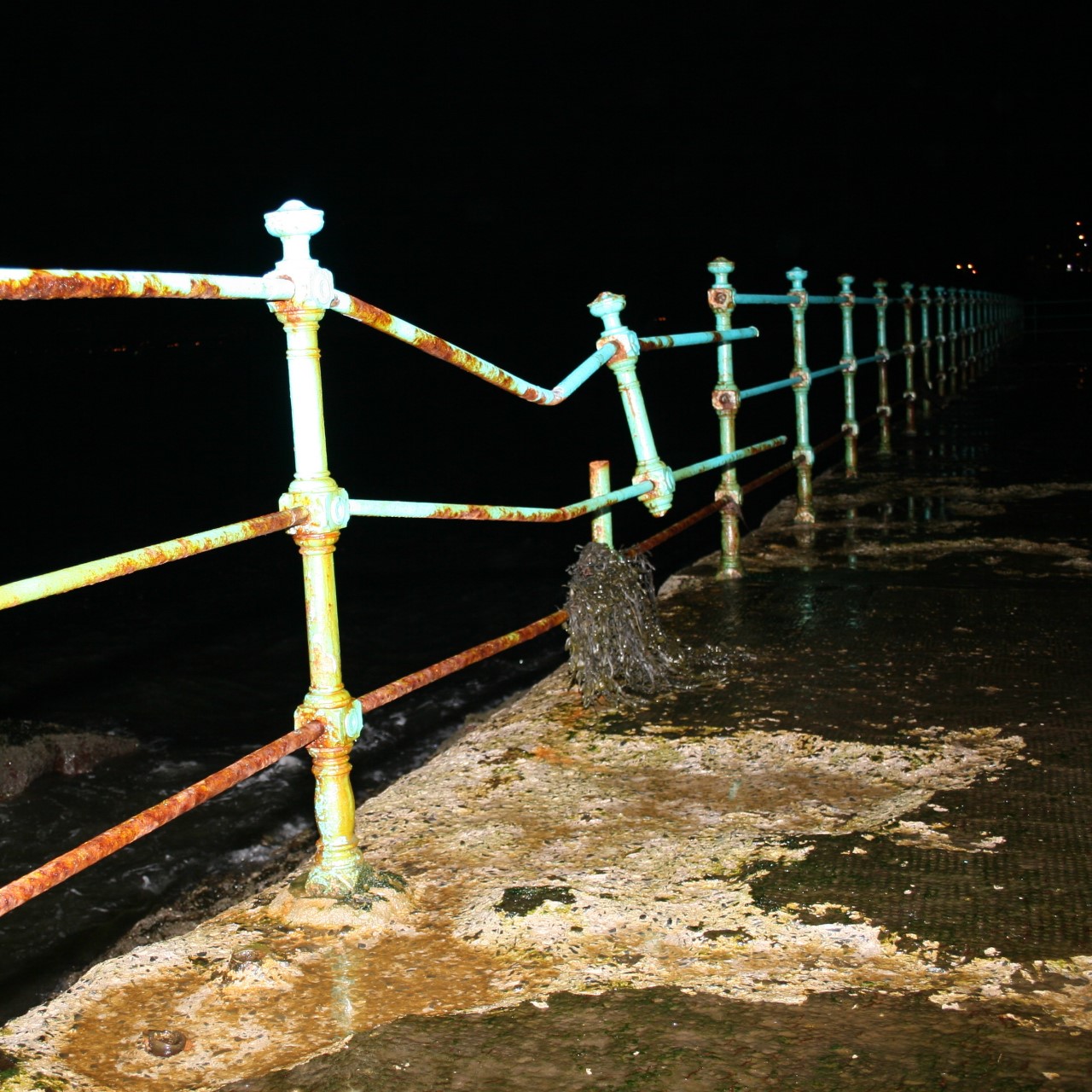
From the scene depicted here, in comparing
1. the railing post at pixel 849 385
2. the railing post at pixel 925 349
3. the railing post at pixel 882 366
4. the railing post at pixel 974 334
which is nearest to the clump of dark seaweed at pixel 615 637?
the railing post at pixel 849 385

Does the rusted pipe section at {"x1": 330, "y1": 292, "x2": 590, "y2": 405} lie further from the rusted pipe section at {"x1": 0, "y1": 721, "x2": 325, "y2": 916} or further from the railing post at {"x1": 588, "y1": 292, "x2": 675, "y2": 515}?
the rusted pipe section at {"x1": 0, "y1": 721, "x2": 325, "y2": 916}

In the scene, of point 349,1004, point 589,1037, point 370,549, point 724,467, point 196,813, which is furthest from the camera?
point 370,549

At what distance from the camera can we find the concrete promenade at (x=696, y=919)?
1811 millimetres

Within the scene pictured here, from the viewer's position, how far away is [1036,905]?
2.20 meters

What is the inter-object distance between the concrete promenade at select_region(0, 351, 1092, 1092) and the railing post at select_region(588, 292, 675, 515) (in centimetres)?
60

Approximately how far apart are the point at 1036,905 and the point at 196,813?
440cm

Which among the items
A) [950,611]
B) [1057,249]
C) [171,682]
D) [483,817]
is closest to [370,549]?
[171,682]

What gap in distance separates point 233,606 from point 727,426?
256 inches

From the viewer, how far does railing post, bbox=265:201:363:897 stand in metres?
2.17

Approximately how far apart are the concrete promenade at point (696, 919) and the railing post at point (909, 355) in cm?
722

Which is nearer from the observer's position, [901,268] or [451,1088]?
[451,1088]

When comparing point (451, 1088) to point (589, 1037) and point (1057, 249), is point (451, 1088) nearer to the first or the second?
point (589, 1037)

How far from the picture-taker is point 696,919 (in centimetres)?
221

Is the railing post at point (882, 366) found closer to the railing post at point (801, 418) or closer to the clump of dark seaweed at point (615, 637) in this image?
the railing post at point (801, 418)
